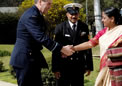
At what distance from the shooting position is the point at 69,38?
16.1 feet

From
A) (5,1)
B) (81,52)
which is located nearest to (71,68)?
(81,52)

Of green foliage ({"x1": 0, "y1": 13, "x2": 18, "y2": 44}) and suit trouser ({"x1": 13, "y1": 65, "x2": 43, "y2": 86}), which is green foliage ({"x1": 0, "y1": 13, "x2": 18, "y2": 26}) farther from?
suit trouser ({"x1": 13, "y1": 65, "x2": 43, "y2": 86})

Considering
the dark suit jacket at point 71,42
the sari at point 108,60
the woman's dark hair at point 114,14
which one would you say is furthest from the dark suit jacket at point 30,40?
the dark suit jacket at point 71,42

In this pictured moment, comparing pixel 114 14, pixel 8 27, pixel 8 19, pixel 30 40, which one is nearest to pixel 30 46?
pixel 30 40

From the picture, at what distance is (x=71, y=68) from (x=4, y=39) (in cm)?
2553

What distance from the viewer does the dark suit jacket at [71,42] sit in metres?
4.89

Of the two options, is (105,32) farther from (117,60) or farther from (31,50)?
(31,50)

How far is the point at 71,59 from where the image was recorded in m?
4.89

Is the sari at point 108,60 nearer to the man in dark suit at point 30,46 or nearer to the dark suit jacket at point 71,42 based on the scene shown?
the man in dark suit at point 30,46

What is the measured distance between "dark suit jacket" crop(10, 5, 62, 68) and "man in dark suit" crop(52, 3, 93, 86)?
1.07 metres

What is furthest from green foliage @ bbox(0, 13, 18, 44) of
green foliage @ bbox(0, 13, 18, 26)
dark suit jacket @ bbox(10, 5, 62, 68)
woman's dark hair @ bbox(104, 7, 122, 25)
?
woman's dark hair @ bbox(104, 7, 122, 25)

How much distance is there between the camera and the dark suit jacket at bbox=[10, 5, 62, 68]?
11.8 feet

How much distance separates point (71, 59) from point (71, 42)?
29 cm

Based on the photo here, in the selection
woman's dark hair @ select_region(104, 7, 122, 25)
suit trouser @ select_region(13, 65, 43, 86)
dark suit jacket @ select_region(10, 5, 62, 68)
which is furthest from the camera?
woman's dark hair @ select_region(104, 7, 122, 25)
